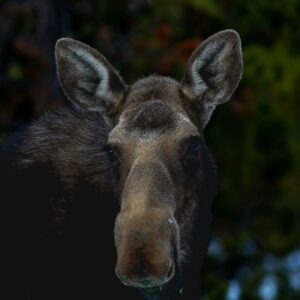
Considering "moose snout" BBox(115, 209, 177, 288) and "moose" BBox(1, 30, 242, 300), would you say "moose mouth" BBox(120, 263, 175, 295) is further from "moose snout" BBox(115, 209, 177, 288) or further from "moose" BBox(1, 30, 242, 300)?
"moose" BBox(1, 30, 242, 300)

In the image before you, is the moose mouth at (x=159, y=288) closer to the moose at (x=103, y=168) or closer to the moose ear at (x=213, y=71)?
the moose at (x=103, y=168)

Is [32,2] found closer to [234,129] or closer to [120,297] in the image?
[234,129]

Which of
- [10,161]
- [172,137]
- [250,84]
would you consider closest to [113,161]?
[172,137]

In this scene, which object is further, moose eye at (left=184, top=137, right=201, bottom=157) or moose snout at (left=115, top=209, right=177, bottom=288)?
moose eye at (left=184, top=137, right=201, bottom=157)

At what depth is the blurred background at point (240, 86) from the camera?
16734 mm

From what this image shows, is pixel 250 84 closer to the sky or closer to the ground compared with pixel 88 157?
closer to the ground

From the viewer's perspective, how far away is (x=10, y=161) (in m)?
8.82

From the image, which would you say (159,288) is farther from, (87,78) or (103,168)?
(87,78)

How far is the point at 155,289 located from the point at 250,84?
10084 mm

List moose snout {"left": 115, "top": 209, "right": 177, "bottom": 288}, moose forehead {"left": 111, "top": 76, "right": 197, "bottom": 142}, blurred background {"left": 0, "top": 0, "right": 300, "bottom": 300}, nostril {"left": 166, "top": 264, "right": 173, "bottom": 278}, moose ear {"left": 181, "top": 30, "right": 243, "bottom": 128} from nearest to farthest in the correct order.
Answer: moose snout {"left": 115, "top": 209, "right": 177, "bottom": 288}, nostril {"left": 166, "top": 264, "right": 173, "bottom": 278}, moose forehead {"left": 111, "top": 76, "right": 197, "bottom": 142}, moose ear {"left": 181, "top": 30, "right": 243, "bottom": 128}, blurred background {"left": 0, "top": 0, "right": 300, "bottom": 300}

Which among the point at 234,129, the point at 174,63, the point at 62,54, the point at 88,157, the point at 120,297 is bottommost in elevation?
the point at 234,129

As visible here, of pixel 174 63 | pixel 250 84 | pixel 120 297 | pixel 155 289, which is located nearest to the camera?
pixel 155 289

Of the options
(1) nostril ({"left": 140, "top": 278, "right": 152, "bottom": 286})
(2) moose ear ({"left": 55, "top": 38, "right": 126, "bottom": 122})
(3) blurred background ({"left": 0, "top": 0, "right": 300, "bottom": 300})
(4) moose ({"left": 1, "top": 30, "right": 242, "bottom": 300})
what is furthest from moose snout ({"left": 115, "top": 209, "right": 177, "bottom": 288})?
(3) blurred background ({"left": 0, "top": 0, "right": 300, "bottom": 300})

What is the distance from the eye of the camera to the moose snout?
7.09m
